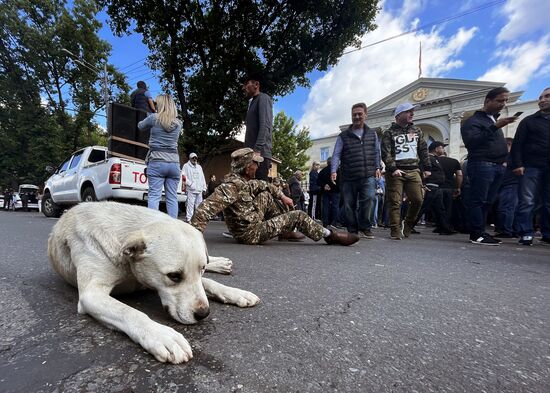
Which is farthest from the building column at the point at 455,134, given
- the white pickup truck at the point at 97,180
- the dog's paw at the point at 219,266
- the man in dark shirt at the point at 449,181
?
the dog's paw at the point at 219,266

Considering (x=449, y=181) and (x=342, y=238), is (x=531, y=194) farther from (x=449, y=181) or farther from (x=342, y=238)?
(x=342, y=238)

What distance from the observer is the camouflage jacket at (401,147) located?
5.43m

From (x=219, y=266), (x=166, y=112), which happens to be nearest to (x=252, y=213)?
(x=219, y=266)

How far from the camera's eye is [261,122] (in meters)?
4.58

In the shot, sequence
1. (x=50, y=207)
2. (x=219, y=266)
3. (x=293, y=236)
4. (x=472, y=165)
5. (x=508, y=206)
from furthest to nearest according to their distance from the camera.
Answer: (x=50, y=207), (x=508, y=206), (x=472, y=165), (x=293, y=236), (x=219, y=266)

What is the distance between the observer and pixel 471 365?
1.13m

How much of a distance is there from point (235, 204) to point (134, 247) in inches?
101

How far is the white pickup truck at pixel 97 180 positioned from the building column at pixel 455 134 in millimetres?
29757

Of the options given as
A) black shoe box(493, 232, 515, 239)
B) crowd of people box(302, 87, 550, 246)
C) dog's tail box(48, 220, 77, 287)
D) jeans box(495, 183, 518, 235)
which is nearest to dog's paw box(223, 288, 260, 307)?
dog's tail box(48, 220, 77, 287)

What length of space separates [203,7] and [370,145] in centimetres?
1068

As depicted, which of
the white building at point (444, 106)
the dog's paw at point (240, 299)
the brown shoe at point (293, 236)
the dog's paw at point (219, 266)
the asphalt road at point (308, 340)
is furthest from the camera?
the white building at point (444, 106)

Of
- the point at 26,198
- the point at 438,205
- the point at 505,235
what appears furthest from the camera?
A: the point at 26,198

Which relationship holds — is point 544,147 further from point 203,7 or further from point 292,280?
point 203,7

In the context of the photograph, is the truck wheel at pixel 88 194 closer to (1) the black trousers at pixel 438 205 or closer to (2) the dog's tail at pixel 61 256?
(2) the dog's tail at pixel 61 256
